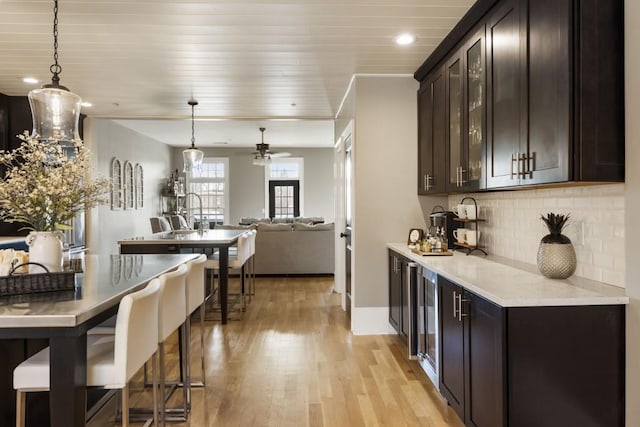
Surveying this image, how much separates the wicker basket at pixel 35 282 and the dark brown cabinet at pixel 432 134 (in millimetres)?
2763

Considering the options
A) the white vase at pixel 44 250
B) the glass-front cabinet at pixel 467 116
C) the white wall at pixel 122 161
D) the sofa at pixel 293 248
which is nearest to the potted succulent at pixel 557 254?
the glass-front cabinet at pixel 467 116

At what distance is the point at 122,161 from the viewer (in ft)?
26.2

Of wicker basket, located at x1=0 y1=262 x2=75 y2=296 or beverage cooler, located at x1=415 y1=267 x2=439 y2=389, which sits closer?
wicker basket, located at x1=0 y1=262 x2=75 y2=296

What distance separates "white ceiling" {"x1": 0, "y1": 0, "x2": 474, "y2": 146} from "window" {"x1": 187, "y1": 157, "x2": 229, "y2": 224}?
5.92 metres

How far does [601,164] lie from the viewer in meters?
1.89

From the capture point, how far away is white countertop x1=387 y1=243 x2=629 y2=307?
6.01ft

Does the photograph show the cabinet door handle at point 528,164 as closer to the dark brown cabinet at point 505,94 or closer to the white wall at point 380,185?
the dark brown cabinet at point 505,94

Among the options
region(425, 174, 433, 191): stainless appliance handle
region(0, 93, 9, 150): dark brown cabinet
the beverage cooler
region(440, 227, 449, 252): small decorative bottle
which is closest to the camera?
the beverage cooler

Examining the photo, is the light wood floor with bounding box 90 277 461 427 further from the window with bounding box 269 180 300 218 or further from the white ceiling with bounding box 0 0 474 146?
the window with bounding box 269 180 300 218

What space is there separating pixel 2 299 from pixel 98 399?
114 centimetres

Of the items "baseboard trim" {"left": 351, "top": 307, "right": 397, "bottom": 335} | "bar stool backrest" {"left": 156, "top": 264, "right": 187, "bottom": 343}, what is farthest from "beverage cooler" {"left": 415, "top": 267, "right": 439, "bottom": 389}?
"bar stool backrest" {"left": 156, "top": 264, "right": 187, "bottom": 343}

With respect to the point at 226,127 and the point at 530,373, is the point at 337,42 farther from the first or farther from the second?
the point at 226,127

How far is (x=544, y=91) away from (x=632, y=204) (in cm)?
65

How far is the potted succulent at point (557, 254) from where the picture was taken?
2209 mm
